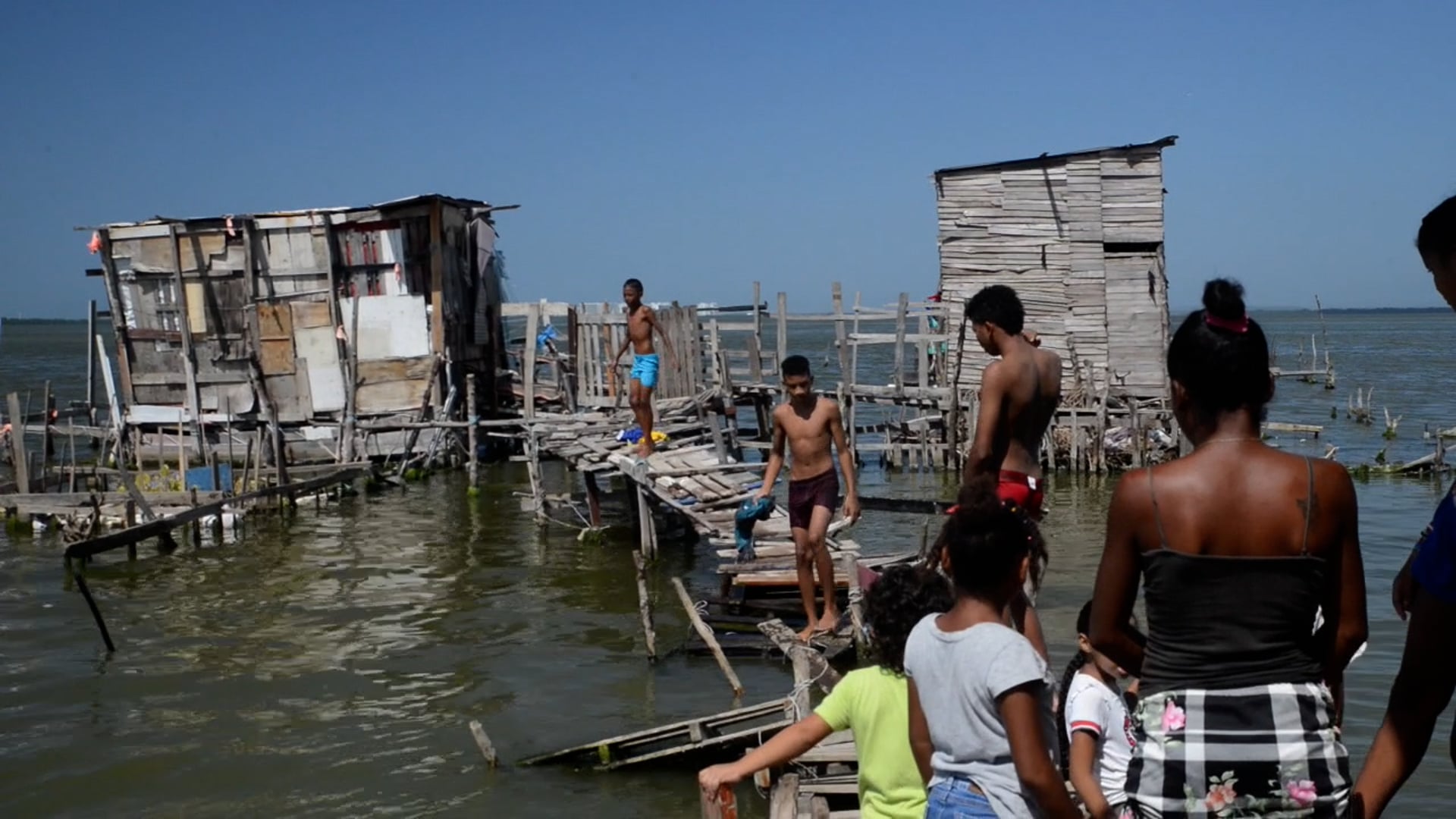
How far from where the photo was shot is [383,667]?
11.6 m

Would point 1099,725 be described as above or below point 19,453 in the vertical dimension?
below

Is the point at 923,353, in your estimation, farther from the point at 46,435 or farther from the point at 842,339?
the point at 46,435

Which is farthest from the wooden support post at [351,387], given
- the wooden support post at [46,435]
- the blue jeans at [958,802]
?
the blue jeans at [958,802]

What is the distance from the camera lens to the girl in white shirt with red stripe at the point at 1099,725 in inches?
161

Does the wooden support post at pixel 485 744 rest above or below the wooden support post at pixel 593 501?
below

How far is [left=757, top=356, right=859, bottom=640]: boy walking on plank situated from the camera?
8805mm

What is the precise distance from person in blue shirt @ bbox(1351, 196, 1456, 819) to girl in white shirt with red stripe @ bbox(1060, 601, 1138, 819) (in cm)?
134

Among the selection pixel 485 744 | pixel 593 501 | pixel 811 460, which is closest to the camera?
pixel 485 744

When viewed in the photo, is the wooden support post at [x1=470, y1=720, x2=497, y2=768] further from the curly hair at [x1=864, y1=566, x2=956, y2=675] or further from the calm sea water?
the curly hair at [x1=864, y1=566, x2=956, y2=675]

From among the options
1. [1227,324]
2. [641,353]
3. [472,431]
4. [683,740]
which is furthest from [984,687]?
[472,431]

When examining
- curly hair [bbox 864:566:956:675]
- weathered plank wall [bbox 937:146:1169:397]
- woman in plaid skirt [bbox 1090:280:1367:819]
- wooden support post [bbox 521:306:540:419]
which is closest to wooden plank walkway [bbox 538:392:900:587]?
wooden support post [bbox 521:306:540:419]

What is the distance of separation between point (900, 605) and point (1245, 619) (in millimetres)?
1383

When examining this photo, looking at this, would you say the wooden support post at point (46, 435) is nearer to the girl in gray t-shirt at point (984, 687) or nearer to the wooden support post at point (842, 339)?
the wooden support post at point (842, 339)

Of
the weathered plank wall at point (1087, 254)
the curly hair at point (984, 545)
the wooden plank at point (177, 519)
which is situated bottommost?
the wooden plank at point (177, 519)
